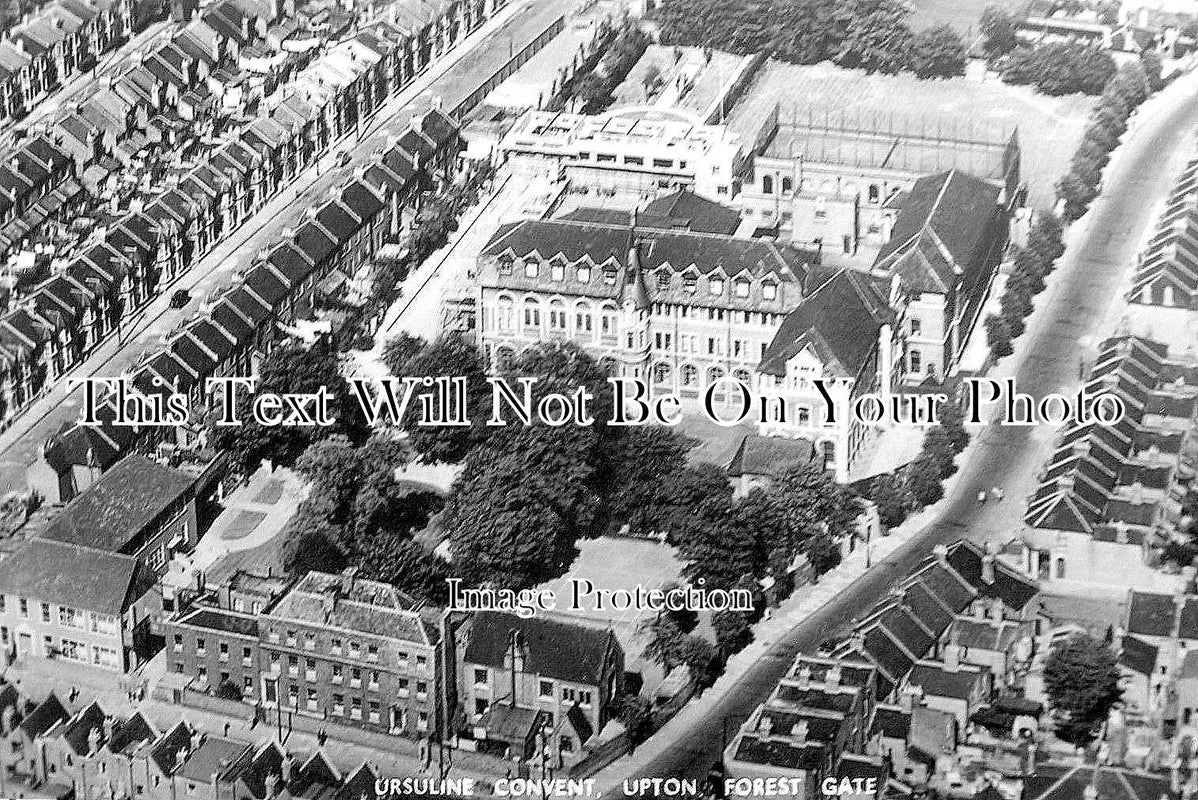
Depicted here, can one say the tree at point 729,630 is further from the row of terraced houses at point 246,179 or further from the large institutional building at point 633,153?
the row of terraced houses at point 246,179

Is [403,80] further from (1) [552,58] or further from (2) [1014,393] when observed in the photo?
(2) [1014,393]

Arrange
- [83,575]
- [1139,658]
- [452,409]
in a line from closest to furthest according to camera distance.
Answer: [1139,658]
[452,409]
[83,575]

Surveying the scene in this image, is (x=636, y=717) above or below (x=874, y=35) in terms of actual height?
below

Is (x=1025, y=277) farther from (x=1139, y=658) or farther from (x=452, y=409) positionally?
(x=452, y=409)

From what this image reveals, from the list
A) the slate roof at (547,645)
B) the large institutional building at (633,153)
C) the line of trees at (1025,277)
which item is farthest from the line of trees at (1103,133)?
the slate roof at (547,645)

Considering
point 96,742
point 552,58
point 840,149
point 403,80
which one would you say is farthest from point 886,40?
point 96,742

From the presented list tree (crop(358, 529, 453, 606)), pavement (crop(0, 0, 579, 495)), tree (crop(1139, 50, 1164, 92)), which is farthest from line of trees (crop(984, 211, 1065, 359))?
tree (crop(358, 529, 453, 606))

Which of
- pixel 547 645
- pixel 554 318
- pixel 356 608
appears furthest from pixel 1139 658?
pixel 356 608

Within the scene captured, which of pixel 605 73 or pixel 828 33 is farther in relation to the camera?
pixel 605 73
